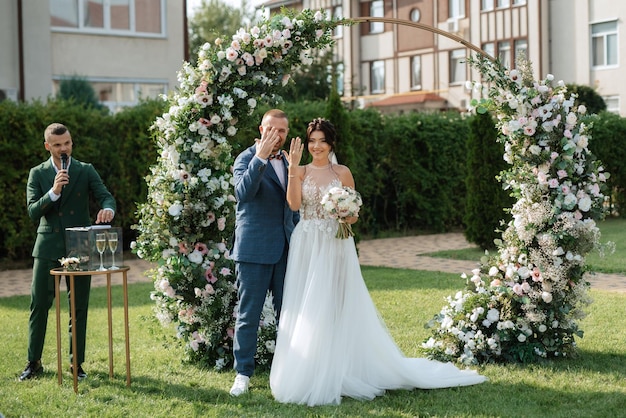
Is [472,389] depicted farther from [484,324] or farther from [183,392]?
[183,392]

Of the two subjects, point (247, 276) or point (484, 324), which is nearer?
point (247, 276)

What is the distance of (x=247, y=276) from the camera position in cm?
589

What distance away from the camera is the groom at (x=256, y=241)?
584 centimetres

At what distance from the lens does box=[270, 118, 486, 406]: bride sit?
5.62m

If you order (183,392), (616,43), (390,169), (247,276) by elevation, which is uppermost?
(616,43)

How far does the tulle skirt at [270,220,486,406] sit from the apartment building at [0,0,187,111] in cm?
1493

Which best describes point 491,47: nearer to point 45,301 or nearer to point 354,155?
point 354,155

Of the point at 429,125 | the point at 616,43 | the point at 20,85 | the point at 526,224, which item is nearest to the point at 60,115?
the point at 20,85

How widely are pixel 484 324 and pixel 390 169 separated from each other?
37.6ft

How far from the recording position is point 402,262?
1348 cm

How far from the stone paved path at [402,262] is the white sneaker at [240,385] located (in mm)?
5661

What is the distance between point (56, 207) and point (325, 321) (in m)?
2.25

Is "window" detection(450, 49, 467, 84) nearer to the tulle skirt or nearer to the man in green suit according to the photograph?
the man in green suit

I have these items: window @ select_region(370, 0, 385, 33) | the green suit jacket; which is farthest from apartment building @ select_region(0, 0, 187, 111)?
window @ select_region(370, 0, 385, 33)
